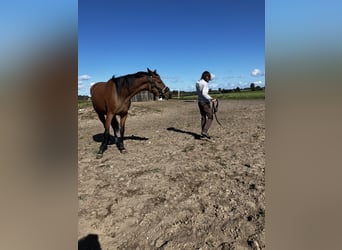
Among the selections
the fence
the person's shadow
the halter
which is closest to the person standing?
the halter

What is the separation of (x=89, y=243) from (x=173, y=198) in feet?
4.33

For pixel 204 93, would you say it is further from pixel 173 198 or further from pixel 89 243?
pixel 89 243

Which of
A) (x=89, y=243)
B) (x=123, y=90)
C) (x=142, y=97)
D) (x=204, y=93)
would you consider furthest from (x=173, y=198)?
(x=142, y=97)

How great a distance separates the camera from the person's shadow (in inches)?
95.7

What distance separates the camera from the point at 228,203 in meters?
3.43

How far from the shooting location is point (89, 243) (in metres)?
2.64

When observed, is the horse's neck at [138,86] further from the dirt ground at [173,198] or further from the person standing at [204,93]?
the person standing at [204,93]

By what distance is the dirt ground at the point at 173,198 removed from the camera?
2699mm

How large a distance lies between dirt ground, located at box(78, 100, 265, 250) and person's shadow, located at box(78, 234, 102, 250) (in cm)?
1
